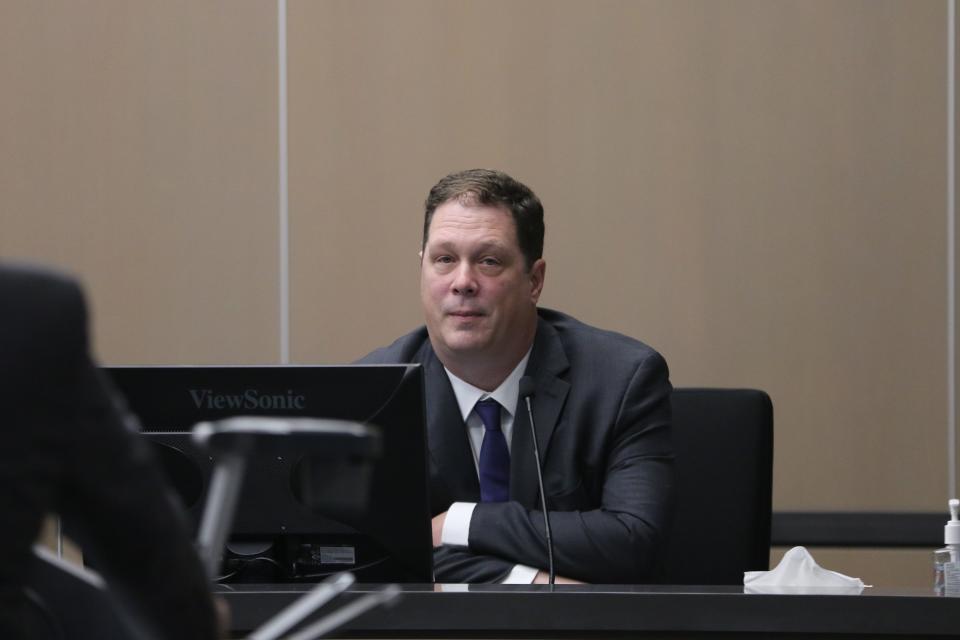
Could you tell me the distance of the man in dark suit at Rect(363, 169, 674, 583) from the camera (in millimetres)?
2480

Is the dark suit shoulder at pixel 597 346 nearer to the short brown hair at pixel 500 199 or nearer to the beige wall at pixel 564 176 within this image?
the short brown hair at pixel 500 199

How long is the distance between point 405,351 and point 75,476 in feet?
6.46

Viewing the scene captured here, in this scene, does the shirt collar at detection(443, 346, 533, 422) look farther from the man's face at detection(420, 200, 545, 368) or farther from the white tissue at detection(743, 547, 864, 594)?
the white tissue at detection(743, 547, 864, 594)

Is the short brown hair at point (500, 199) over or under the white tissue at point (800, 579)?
over

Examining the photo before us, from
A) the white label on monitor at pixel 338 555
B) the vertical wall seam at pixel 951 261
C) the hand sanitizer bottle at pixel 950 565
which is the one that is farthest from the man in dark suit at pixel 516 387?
the vertical wall seam at pixel 951 261

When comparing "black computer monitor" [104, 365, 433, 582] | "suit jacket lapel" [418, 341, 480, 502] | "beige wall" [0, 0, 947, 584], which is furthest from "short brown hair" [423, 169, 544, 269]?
"beige wall" [0, 0, 947, 584]

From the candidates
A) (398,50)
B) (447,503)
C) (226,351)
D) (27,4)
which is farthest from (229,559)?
(27,4)

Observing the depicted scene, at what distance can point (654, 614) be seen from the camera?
1688mm

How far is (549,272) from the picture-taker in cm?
367

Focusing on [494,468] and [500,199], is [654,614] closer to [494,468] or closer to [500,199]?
[494,468]

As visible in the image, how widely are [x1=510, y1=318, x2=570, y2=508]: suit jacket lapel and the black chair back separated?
1.02 feet

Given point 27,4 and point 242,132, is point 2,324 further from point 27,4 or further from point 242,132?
point 27,4

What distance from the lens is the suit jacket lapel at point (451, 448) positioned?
2.52 metres

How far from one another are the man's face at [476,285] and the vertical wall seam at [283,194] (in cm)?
116
